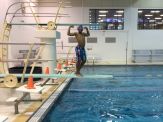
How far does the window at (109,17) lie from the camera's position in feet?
62.8

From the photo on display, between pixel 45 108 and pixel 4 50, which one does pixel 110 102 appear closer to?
pixel 45 108

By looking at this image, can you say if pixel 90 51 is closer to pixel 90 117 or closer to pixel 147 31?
pixel 147 31

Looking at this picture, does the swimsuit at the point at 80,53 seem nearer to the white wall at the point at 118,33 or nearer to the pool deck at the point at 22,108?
the pool deck at the point at 22,108

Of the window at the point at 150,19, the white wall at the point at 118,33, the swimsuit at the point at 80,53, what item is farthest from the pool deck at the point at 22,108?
the window at the point at 150,19

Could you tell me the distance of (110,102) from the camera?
734 cm

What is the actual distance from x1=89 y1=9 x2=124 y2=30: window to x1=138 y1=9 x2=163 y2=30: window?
3.74 feet

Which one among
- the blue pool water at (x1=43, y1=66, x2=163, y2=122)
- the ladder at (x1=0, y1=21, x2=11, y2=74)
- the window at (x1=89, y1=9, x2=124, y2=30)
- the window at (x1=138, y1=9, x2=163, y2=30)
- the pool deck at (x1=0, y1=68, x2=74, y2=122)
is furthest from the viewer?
the window at (x1=138, y1=9, x2=163, y2=30)

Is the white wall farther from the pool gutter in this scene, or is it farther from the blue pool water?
the pool gutter

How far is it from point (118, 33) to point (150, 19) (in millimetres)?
2121

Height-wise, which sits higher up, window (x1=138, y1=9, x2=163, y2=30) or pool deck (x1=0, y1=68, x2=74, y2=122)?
window (x1=138, y1=9, x2=163, y2=30)

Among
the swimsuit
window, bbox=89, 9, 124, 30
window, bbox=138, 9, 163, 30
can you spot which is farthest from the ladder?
window, bbox=138, 9, 163, 30

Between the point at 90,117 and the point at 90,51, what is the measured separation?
13.2 meters

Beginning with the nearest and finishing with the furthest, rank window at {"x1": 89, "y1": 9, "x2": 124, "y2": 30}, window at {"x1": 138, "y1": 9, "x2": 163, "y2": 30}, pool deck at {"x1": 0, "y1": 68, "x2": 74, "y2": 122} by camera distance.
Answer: pool deck at {"x1": 0, "y1": 68, "x2": 74, "y2": 122}
window at {"x1": 89, "y1": 9, "x2": 124, "y2": 30}
window at {"x1": 138, "y1": 9, "x2": 163, "y2": 30}

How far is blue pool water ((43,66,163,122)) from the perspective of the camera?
5.91m
